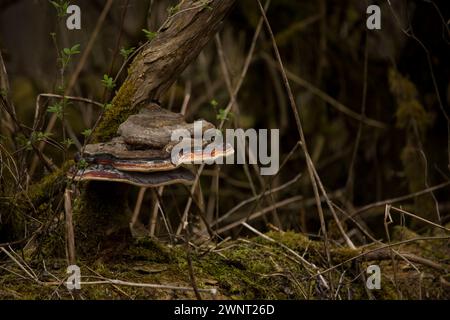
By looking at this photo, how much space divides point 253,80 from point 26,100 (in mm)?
2521

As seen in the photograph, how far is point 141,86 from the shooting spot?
2.79m

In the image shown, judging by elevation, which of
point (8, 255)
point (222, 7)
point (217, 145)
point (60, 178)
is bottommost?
point (8, 255)

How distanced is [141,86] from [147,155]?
1.65 ft

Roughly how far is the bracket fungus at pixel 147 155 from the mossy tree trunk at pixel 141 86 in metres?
0.26

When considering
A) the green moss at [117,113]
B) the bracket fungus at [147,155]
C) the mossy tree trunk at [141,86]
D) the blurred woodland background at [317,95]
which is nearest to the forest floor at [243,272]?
the mossy tree trunk at [141,86]

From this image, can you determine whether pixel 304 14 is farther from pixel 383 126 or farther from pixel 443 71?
pixel 443 71

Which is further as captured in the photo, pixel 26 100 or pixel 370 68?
pixel 26 100

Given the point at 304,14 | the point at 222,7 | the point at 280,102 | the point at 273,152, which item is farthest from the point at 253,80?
the point at 222,7

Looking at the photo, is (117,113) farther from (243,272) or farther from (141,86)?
(243,272)

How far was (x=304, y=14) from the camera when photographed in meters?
6.39

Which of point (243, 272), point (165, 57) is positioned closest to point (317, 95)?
point (243, 272)

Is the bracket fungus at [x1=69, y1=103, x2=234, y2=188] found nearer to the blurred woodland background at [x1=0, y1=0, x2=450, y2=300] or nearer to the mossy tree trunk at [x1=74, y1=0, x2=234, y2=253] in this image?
the mossy tree trunk at [x1=74, y1=0, x2=234, y2=253]

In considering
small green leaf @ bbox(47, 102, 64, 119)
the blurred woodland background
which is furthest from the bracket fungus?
the blurred woodland background

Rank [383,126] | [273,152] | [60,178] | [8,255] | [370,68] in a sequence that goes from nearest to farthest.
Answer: [8,255] → [60,178] → [273,152] → [383,126] → [370,68]
